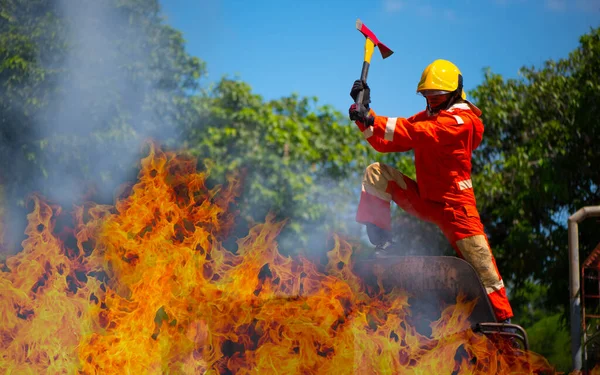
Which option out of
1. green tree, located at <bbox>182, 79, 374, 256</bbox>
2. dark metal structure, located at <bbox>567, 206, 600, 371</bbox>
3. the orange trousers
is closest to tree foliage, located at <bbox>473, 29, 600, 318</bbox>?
green tree, located at <bbox>182, 79, 374, 256</bbox>

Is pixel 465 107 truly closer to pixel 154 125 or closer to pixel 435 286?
pixel 435 286

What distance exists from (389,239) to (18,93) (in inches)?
483

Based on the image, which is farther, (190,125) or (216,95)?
(216,95)

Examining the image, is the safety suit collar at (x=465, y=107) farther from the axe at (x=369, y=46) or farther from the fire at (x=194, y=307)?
the fire at (x=194, y=307)

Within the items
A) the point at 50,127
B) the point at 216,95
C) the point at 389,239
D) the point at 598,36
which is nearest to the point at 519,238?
the point at 598,36

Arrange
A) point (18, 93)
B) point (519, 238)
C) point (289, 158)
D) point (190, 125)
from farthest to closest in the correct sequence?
1. point (289, 158)
2. point (190, 125)
3. point (519, 238)
4. point (18, 93)

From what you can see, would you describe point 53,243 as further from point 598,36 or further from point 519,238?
point 598,36

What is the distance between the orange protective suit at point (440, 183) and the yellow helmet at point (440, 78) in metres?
0.13

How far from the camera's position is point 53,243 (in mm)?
5445

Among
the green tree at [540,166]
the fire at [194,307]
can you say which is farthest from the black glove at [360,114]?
the green tree at [540,166]

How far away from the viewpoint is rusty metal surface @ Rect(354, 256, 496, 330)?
12.6ft

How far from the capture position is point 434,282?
387cm

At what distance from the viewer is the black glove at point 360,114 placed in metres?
4.14

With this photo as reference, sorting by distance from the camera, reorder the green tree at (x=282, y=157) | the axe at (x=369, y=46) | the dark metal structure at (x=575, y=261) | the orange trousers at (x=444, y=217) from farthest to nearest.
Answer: the green tree at (x=282, y=157)
the dark metal structure at (x=575, y=261)
the axe at (x=369, y=46)
the orange trousers at (x=444, y=217)
